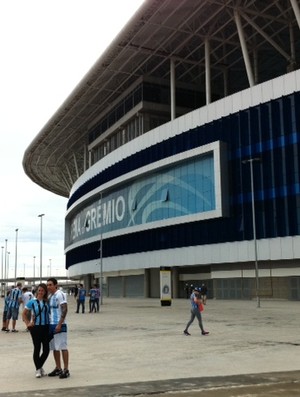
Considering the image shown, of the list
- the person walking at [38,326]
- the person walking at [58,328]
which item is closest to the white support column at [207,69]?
the person walking at [58,328]

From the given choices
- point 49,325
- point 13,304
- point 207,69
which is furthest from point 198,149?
point 49,325

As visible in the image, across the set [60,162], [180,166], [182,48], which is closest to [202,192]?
[180,166]

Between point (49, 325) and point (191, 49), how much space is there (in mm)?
53461

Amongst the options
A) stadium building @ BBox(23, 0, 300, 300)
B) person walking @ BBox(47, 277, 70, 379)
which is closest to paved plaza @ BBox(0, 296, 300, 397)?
person walking @ BBox(47, 277, 70, 379)

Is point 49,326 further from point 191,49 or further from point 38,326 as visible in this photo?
point 191,49

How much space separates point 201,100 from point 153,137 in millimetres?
10766

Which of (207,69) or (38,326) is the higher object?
(207,69)

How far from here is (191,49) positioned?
192ft

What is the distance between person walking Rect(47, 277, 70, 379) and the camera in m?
9.34

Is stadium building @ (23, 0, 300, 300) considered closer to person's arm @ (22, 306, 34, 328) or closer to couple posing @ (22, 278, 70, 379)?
couple posing @ (22, 278, 70, 379)

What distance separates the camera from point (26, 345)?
15.1 metres

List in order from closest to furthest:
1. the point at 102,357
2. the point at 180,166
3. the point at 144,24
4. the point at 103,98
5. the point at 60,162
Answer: the point at 102,357 → the point at 144,24 → the point at 180,166 → the point at 103,98 → the point at 60,162

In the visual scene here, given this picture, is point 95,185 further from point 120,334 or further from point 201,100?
point 120,334

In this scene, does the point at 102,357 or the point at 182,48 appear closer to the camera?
the point at 102,357
